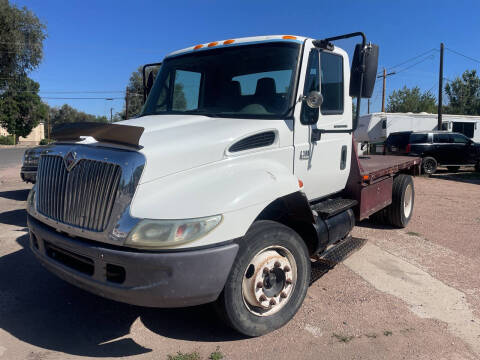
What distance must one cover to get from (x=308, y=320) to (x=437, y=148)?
15420 millimetres

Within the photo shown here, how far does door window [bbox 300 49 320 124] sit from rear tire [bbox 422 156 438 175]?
14087 mm

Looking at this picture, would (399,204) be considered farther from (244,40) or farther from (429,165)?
(429,165)

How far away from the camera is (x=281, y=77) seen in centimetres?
369

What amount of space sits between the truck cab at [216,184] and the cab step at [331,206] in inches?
0.8

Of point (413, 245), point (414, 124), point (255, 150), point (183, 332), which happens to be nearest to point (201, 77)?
point (255, 150)

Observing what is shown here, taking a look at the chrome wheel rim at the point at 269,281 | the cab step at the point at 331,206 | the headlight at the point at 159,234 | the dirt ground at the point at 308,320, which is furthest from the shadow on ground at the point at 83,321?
the cab step at the point at 331,206

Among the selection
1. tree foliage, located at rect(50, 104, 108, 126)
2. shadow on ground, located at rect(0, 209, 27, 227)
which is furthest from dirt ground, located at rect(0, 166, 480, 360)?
tree foliage, located at rect(50, 104, 108, 126)

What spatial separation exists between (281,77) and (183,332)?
2.50m

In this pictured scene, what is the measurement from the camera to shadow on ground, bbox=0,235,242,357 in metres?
3.02

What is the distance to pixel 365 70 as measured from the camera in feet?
11.5

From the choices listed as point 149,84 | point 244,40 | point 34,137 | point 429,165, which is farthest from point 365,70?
point 34,137

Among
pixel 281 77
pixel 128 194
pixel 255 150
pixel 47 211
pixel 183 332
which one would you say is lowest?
pixel 183 332

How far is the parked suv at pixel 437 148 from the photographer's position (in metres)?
16.3

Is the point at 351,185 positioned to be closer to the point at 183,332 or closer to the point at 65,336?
the point at 183,332
